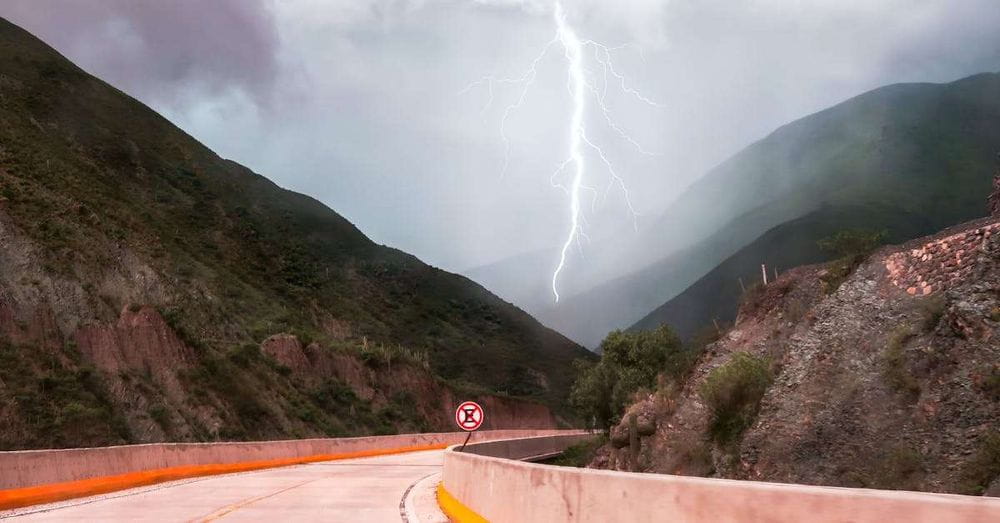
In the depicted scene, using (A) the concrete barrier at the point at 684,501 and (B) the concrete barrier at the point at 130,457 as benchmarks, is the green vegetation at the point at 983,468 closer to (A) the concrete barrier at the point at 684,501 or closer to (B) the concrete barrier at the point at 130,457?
(A) the concrete barrier at the point at 684,501

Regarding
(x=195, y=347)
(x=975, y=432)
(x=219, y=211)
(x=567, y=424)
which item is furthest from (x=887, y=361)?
(x=567, y=424)

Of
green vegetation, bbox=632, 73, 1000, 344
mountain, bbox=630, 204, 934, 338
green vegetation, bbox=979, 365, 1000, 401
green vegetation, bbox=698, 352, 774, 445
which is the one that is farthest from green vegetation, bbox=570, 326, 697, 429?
green vegetation, bbox=979, 365, 1000, 401

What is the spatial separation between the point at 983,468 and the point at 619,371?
48886 mm

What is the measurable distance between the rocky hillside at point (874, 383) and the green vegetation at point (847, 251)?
0.24 metres

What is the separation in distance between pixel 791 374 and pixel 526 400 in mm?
75424

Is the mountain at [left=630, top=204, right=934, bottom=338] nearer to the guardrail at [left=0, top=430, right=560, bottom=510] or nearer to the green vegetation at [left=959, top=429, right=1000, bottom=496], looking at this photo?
the guardrail at [left=0, top=430, right=560, bottom=510]

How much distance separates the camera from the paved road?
46.1 feet

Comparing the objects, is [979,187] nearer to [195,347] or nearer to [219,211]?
[219,211]

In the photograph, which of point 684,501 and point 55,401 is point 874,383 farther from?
point 55,401

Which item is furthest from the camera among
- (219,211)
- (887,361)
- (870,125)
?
(870,125)

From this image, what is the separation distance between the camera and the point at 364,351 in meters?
75.4

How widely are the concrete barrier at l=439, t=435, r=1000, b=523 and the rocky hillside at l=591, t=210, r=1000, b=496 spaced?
1145 cm

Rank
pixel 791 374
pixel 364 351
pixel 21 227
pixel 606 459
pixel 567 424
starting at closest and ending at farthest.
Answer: pixel 791 374 < pixel 21 227 < pixel 606 459 < pixel 364 351 < pixel 567 424

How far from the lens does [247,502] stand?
16.8 metres
